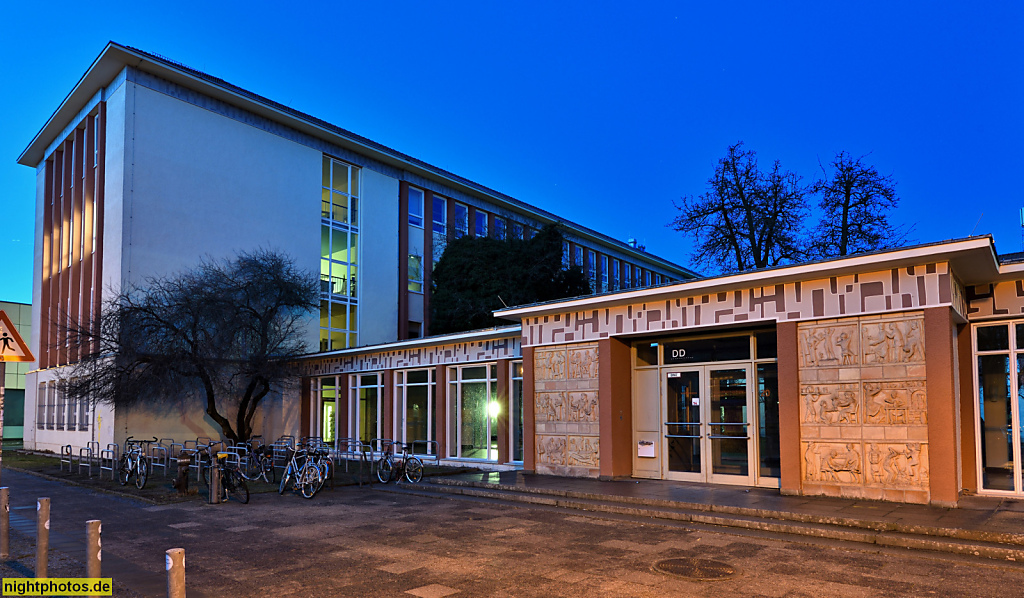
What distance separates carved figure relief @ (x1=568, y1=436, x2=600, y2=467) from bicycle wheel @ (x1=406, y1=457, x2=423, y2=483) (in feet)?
10.2

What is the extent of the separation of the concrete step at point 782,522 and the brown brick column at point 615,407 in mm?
2222

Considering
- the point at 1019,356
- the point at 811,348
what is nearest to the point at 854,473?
the point at 811,348

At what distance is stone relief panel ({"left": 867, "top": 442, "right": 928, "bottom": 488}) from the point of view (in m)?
10.4

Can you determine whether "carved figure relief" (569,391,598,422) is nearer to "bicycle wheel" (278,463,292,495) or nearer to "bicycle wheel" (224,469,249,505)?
"bicycle wheel" (278,463,292,495)

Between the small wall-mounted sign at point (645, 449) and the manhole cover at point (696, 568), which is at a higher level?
the small wall-mounted sign at point (645, 449)

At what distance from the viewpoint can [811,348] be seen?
38.2 ft

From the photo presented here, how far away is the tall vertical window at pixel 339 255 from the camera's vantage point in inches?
1246

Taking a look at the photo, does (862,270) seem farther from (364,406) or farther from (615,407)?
(364,406)

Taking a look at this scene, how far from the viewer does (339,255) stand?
32656mm

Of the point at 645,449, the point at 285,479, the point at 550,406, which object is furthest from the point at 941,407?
the point at 285,479

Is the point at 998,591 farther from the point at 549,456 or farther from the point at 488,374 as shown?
the point at 488,374

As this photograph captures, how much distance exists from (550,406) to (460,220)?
943 inches

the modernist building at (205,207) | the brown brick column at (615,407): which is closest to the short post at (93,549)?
the brown brick column at (615,407)

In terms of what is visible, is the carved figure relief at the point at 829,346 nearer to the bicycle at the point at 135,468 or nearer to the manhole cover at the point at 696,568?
the manhole cover at the point at 696,568
